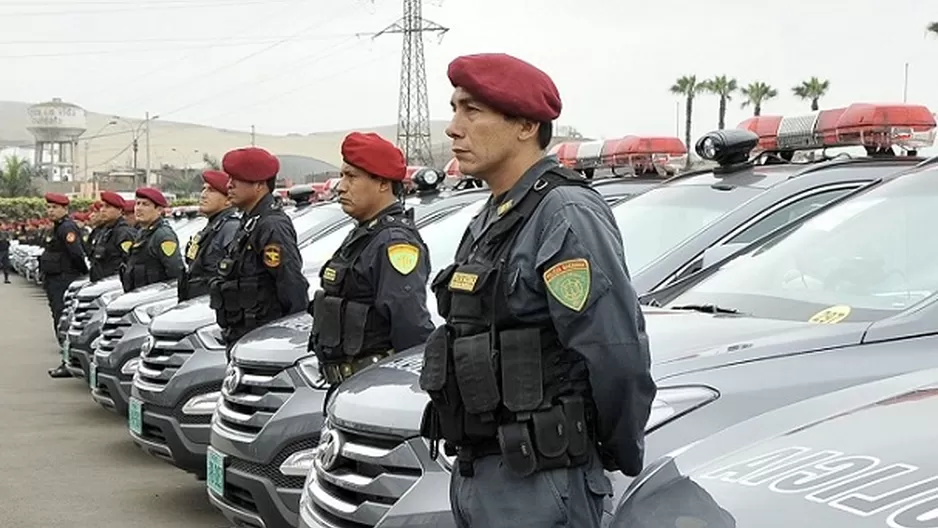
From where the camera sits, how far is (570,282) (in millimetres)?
2705

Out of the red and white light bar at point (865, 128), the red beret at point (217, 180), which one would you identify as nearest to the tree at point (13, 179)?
the red beret at point (217, 180)

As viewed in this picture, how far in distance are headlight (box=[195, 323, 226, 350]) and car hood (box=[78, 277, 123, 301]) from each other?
468cm

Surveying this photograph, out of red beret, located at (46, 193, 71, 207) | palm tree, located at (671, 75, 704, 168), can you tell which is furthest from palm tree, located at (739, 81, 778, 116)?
red beret, located at (46, 193, 71, 207)

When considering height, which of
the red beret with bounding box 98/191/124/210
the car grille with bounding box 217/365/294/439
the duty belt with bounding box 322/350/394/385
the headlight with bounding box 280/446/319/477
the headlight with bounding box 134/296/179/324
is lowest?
the headlight with bounding box 280/446/319/477

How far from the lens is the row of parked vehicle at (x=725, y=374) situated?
7.02 ft

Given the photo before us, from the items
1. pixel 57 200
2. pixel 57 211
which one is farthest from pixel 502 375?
pixel 57 200

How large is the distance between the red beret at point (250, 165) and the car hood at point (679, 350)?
300 cm

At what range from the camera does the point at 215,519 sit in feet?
22.0

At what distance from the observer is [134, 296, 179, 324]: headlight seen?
874 cm

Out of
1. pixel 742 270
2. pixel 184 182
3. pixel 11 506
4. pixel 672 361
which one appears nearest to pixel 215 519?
pixel 11 506

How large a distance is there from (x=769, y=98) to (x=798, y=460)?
180 feet

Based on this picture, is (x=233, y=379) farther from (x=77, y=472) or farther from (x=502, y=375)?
(x=77, y=472)

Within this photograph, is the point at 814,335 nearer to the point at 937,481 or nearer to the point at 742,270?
the point at 742,270

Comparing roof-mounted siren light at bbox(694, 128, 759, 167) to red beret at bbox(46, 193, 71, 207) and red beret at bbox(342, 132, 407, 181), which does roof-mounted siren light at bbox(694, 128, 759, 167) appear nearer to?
red beret at bbox(342, 132, 407, 181)
